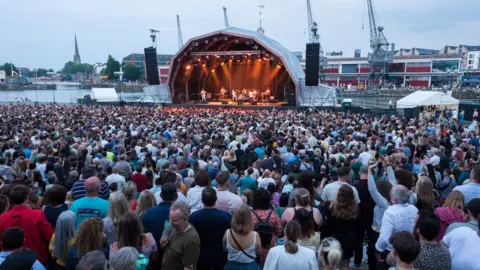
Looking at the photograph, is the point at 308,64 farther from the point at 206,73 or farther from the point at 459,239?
the point at 459,239

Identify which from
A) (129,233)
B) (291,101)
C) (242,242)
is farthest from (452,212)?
(291,101)

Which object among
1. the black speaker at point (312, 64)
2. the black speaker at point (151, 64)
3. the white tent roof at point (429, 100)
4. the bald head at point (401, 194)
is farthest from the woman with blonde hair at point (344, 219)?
the black speaker at point (151, 64)

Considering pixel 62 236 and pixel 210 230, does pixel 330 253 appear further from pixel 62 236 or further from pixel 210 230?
pixel 62 236

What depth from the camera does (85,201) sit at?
145 inches

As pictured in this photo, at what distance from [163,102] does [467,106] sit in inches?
842

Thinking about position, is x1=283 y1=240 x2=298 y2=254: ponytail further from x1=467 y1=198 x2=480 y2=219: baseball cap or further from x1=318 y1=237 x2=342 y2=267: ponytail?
x1=467 y1=198 x2=480 y2=219: baseball cap

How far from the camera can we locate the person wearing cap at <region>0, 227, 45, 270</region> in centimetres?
256

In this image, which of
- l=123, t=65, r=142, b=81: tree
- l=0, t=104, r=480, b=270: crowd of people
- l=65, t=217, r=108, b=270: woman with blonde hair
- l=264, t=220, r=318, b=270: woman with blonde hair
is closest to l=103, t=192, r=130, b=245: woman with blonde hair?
l=0, t=104, r=480, b=270: crowd of people

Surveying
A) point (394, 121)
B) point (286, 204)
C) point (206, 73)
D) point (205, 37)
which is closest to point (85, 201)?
point (286, 204)

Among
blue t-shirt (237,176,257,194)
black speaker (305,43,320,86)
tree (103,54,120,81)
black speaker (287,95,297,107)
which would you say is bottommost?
blue t-shirt (237,176,257,194)

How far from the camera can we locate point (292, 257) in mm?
2646

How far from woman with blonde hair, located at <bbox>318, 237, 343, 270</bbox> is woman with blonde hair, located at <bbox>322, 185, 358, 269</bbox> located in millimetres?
1210

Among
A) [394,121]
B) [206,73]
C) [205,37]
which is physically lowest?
[394,121]

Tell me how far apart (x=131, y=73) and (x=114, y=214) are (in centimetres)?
9311
